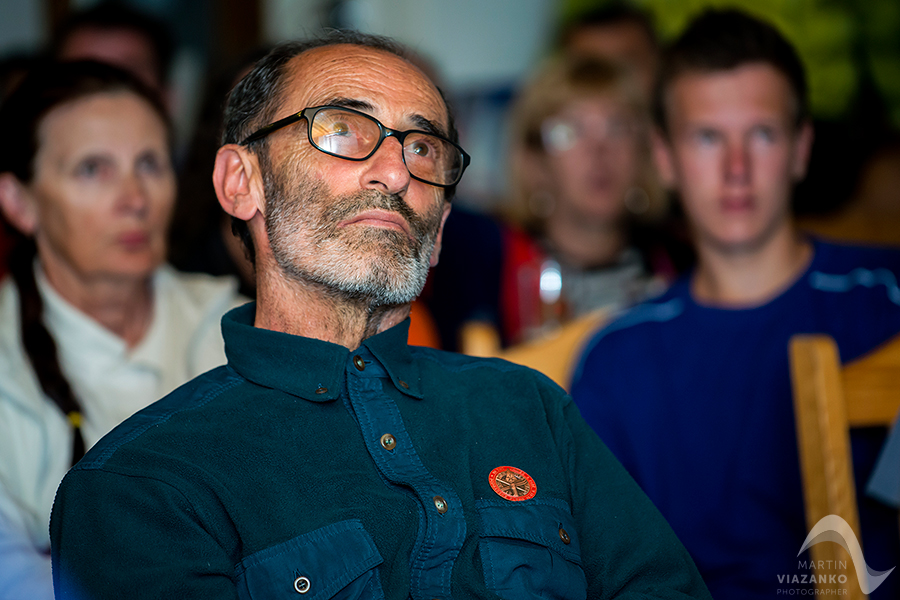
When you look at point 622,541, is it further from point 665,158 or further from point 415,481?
point 665,158

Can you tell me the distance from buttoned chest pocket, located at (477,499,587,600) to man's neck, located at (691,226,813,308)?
102cm

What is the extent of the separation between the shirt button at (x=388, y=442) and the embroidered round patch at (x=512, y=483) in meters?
0.14

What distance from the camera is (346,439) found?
1.08 m

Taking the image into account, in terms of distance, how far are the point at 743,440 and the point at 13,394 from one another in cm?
140

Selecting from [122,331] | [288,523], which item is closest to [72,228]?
[122,331]

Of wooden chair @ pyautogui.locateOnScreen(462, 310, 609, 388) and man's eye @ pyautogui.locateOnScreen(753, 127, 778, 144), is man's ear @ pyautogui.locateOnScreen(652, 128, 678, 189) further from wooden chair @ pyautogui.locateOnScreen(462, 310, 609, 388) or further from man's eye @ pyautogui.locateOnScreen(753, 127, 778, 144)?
wooden chair @ pyautogui.locateOnScreen(462, 310, 609, 388)

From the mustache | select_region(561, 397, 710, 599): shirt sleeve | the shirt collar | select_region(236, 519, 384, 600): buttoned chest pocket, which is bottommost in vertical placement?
select_region(561, 397, 710, 599): shirt sleeve

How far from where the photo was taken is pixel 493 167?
15.1ft

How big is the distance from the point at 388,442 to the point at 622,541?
0.34 metres

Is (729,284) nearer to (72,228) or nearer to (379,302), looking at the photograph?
(379,302)

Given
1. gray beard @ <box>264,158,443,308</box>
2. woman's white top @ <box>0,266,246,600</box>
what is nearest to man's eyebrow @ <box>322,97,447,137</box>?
gray beard @ <box>264,158,443,308</box>

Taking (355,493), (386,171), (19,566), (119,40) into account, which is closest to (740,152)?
(386,171)

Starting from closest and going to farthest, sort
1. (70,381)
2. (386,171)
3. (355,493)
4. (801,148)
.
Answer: (355,493)
(386,171)
(70,381)
(801,148)

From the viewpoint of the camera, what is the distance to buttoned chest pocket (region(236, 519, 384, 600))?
97 centimetres
